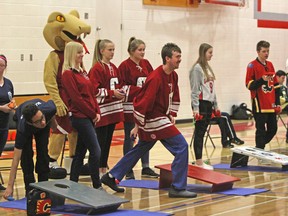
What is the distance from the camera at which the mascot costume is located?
9172 mm

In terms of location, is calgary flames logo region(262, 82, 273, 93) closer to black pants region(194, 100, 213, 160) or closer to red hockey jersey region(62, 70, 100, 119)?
black pants region(194, 100, 213, 160)

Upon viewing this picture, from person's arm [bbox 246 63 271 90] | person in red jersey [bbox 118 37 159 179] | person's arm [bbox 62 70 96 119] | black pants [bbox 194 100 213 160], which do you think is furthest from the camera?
person's arm [bbox 246 63 271 90]

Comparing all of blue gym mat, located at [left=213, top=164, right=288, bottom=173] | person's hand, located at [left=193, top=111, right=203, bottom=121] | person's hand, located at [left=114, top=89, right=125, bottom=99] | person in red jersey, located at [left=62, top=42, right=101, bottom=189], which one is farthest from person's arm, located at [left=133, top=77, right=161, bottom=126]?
blue gym mat, located at [left=213, top=164, right=288, bottom=173]

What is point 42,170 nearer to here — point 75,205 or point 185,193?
point 75,205

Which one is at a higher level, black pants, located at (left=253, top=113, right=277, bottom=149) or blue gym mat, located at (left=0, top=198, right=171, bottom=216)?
black pants, located at (left=253, top=113, right=277, bottom=149)

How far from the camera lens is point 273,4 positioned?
1995 centimetres

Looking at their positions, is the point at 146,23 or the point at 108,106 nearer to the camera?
the point at 108,106

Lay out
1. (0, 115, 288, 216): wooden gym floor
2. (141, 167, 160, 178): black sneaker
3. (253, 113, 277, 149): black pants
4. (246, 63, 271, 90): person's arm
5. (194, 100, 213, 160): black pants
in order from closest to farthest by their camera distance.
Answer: (0, 115, 288, 216): wooden gym floor
(141, 167, 160, 178): black sneaker
(194, 100, 213, 160): black pants
(246, 63, 271, 90): person's arm
(253, 113, 277, 149): black pants

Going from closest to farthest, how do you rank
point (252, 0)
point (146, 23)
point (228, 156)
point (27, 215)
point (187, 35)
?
point (27, 215) → point (228, 156) → point (146, 23) → point (187, 35) → point (252, 0)

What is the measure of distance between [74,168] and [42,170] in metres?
0.41

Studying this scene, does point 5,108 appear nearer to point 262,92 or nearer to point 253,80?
point 253,80

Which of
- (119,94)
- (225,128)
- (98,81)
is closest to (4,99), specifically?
(98,81)

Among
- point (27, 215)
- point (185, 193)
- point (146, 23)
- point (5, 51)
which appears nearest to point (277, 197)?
point (185, 193)

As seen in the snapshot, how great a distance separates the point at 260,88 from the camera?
1066 centimetres
